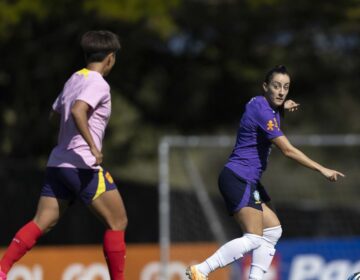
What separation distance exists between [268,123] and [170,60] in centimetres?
1379

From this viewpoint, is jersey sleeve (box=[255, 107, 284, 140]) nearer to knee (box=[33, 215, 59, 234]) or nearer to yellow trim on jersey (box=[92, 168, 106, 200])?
yellow trim on jersey (box=[92, 168, 106, 200])

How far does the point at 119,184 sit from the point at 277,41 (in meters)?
5.88

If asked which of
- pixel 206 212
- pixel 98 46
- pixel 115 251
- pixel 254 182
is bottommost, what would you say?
pixel 206 212

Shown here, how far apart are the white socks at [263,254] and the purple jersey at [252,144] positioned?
0.43 m

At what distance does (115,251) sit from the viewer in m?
7.84

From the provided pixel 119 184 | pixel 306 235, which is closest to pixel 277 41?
pixel 306 235

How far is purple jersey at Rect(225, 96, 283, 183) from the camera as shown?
8117 mm

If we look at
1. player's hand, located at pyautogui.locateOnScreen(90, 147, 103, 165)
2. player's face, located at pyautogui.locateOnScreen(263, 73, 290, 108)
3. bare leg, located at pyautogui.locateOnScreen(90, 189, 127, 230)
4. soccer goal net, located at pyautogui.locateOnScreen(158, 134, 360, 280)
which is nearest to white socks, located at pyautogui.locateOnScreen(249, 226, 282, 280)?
player's face, located at pyautogui.locateOnScreen(263, 73, 290, 108)

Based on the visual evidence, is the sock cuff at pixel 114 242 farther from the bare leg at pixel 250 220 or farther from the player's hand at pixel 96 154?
the bare leg at pixel 250 220

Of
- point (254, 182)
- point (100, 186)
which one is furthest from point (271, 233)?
point (100, 186)

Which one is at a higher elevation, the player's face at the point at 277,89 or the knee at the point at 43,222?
the player's face at the point at 277,89

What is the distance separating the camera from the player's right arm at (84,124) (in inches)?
294

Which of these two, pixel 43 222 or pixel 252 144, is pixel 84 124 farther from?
pixel 252 144

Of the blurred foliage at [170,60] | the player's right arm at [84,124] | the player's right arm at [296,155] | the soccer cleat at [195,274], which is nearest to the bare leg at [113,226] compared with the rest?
the player's right arm at [84,124]
